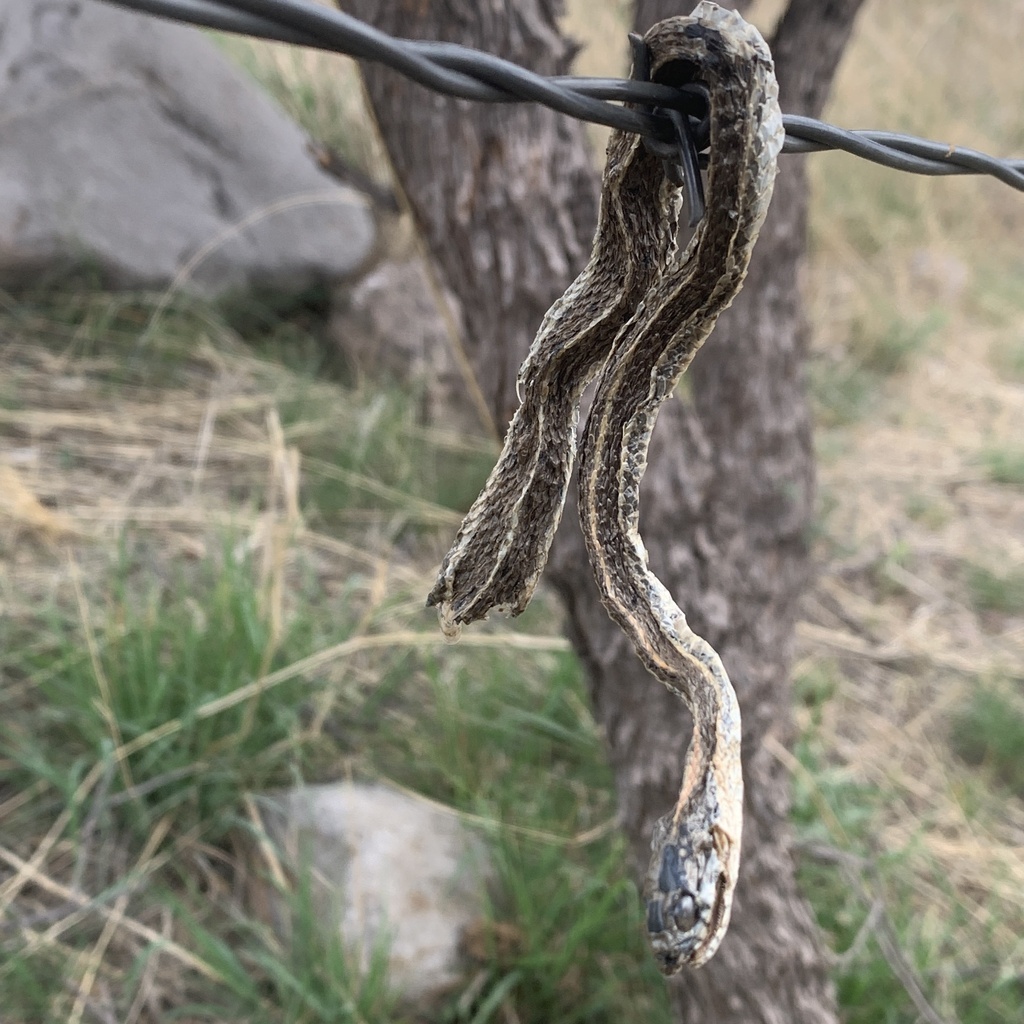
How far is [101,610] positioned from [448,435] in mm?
1346

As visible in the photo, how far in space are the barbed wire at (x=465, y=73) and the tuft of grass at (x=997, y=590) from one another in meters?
2.81

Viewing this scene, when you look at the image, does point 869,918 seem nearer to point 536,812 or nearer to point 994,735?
point 536,812

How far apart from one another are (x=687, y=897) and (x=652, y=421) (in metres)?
0.25

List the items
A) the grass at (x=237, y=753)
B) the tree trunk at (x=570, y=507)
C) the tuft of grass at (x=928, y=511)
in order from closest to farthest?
the tree trunk at (x=570, y=507) < the grass at (x=237, y=753) < the tuft of grass at (x=928, y=511)

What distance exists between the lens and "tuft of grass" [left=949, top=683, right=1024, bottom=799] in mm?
2338

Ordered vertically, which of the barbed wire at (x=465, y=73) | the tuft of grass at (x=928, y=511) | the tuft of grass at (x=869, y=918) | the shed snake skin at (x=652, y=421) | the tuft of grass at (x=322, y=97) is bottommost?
the tuft of grass at (x=869, y=918)

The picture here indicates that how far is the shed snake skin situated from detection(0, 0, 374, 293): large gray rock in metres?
3.01

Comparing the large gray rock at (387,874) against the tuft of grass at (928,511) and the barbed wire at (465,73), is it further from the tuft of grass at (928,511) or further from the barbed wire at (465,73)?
the tuft of grass at (928,511)

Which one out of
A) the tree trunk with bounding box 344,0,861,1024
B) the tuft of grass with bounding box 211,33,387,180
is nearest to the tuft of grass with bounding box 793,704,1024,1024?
the tree trunk with bounding box 344,0,861,1024

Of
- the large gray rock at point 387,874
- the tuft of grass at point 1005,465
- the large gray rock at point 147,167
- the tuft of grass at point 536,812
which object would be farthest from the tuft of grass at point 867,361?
the large gray rock at point 387,874

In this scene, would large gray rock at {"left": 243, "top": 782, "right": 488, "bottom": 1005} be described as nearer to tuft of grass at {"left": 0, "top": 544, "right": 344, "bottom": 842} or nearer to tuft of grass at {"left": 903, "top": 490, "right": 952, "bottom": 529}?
tuft of grass at {"left": 0, "top": 544, "right": 344, "bottom": 842}

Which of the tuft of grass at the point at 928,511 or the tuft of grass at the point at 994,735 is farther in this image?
the tuft of grass at the point at 928,511

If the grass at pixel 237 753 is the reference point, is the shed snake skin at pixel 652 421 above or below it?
above

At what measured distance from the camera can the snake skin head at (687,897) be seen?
1.42 ft
